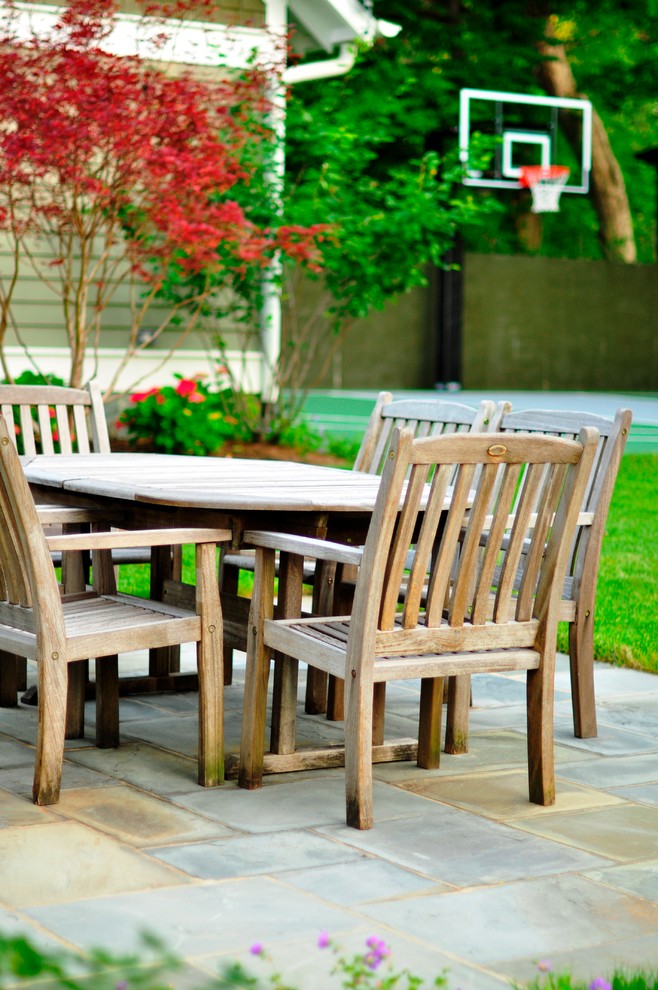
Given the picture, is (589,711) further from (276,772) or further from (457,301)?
(457,301)

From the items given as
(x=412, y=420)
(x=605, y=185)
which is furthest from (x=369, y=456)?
(x=605, y=185)

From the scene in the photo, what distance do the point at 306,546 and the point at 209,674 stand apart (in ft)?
1.69

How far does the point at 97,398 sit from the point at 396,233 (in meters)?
6.61

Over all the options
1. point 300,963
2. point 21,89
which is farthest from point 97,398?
point 21,89

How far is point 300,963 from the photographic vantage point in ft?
8.54

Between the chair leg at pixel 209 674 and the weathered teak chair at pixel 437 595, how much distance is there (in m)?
0.08

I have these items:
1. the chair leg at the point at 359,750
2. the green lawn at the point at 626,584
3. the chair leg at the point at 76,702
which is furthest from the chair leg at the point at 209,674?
the green lawn at the point at 626,584

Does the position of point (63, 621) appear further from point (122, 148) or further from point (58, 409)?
point (122, 148)

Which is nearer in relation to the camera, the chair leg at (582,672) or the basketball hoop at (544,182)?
the chair leg at (582,672)

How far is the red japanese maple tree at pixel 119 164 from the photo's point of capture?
907 centimetres

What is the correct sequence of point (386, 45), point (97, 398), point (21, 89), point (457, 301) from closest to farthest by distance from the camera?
point (97, 398)
point (21, 89)
point (386, 45)
point (457, 301)

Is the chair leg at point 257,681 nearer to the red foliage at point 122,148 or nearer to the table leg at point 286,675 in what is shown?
the table leg at point 286,675

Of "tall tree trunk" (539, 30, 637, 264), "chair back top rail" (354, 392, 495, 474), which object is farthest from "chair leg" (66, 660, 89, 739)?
"tall tree trunk" (539, 30, 637, 264)

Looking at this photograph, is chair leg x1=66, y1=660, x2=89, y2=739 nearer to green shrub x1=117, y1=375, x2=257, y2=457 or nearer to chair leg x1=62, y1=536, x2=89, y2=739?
chair leg x1=62, y1=536, x2=89, y2=739
